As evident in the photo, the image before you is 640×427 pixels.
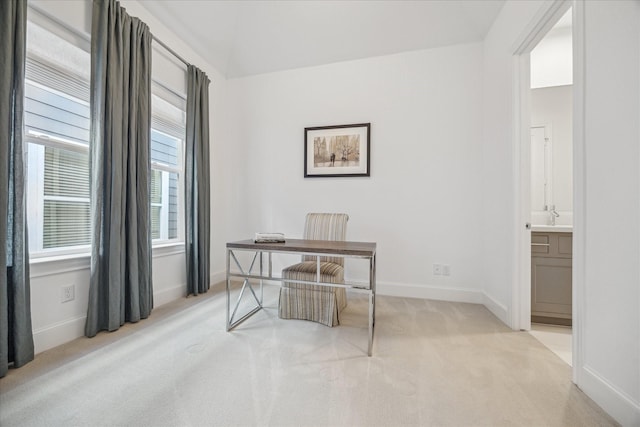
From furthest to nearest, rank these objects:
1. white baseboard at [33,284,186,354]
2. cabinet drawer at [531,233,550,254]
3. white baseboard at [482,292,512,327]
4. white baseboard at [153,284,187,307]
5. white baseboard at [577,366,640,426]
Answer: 1. white baseboard at [153,284,187,307]
2. cabinet drawer at [531,233,550,254]
3. white baseboard at [482,292,512,327]
4. white baseboard at [33,284,186,354]
5. white baseboard at [577,366,640,426]

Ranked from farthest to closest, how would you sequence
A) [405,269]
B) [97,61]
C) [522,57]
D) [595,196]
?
[405,269] < [522,57] < [97,61] < [595,196]

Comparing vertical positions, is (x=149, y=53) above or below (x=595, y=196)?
above

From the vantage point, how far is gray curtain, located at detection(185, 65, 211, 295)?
9.68ft

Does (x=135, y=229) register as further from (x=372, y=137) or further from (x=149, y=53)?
(x=372, y=137)

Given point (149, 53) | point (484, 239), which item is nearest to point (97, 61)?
point (149, 53)

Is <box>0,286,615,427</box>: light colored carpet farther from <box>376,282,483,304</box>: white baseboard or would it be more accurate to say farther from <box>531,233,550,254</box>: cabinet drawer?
<box>531,233,550,254</box>: cabinet drawer

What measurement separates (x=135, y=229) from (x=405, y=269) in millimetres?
2703

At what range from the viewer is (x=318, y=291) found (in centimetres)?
225

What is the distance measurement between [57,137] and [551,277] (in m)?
4.22

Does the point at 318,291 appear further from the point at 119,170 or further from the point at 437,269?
the point at 119,170

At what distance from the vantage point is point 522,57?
221cm

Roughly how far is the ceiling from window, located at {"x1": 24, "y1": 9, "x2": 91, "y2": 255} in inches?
37.9

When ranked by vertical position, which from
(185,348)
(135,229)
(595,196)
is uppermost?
(595,196)

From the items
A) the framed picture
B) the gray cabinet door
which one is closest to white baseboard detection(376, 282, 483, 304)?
the gray cabinet door
